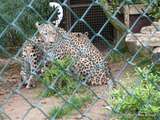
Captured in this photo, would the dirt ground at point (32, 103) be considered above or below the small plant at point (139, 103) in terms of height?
below

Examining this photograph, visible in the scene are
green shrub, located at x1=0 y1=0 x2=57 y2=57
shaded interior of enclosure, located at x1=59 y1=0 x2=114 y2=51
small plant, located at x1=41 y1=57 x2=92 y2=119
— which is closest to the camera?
small plant, located at x1=41 y1=57 x2=92 y2=119

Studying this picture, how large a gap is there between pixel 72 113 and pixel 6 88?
141cm

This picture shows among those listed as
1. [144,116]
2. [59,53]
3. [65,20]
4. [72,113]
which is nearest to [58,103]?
[72,113]

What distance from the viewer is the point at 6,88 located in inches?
235

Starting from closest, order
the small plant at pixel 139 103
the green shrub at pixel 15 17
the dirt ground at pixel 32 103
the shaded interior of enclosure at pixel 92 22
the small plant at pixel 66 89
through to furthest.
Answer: the small plant at pixel 139 103
the dirt ground at pixel 32 103
the small plant at pixel 66 89
the green shrub at pixel 15 17
the shaded interior of enclosure at pixel 92 22

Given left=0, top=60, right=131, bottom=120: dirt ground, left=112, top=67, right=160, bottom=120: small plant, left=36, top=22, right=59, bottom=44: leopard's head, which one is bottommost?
left=0, top=60, right=131, bottom=120: dirt ground

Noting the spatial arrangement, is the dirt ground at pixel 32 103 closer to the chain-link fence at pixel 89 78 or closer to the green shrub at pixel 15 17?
the chain-link fence at pixel 89 78

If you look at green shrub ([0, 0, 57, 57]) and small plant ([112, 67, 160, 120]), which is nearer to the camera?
small plant ([112, 67, 160, 120])

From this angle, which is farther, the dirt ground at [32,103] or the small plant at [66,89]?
the small plant at [66,89]

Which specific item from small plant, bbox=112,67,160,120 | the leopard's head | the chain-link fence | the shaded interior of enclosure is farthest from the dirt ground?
the shaded interior of enclosure

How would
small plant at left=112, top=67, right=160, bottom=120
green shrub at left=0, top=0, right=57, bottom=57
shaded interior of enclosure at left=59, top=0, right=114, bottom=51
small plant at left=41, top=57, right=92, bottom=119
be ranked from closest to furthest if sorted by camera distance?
small plant at left=112, top=67, right=160, bottom=120 < small plant at left=41, top=57, right=92, bottom=119 < green shrub at left=0, top=0, right=57, bottom=57 < shaded interior of enclosure at left=59, top=0, right=114, bottom=51

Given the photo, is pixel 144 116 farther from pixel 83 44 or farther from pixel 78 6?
pixel 78 6

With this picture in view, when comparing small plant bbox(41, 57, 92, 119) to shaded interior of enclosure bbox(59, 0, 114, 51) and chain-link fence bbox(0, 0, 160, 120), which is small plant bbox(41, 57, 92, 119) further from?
shaded interior of enclosure bbox(59, 0, 114, 51)

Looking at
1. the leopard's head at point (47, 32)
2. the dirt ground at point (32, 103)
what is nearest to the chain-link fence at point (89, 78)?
the dirt ground at point (32, 103)
